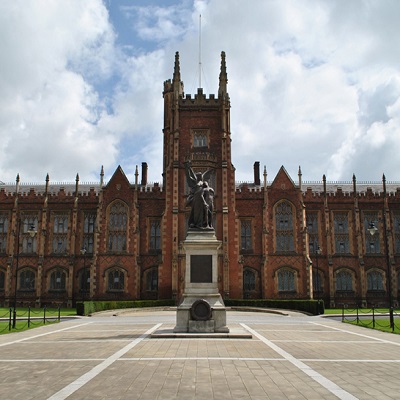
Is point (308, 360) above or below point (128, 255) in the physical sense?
below

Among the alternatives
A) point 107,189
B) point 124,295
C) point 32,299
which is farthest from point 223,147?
point 32,299

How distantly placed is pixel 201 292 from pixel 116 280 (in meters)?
30.3

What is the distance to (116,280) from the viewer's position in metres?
47.2

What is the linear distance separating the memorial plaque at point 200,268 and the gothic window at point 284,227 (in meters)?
29.4

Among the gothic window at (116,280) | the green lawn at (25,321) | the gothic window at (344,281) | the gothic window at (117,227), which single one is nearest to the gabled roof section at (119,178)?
the gothic window at (117,227)

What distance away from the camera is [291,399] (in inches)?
320

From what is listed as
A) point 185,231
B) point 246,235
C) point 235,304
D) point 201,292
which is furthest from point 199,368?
point 246,235

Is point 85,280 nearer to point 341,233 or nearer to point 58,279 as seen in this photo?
point 58,279

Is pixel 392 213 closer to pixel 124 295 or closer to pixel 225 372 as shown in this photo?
pixel 124 295

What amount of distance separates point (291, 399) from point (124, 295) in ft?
131

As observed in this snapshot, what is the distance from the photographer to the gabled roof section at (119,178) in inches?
1941

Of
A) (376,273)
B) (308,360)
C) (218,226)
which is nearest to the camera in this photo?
(308,360)

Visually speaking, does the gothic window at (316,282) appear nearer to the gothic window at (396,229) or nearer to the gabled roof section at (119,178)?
the gothic window at (396,229)

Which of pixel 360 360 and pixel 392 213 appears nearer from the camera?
pixel 360 360
